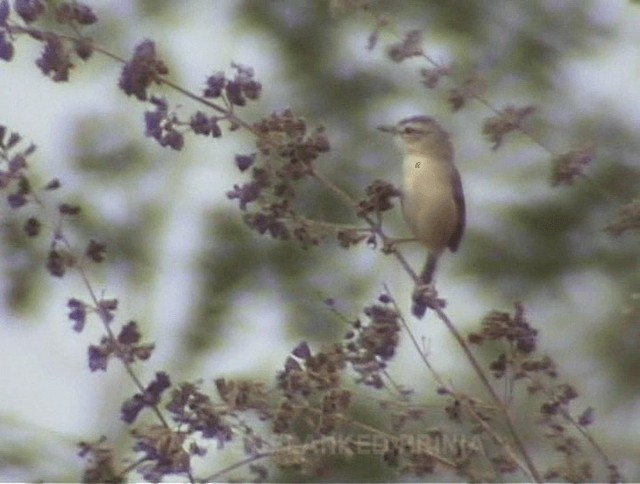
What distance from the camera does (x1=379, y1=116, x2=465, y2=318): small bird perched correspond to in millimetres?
974

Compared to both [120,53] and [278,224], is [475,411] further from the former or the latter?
[120,53]

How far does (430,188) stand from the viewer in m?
0.98

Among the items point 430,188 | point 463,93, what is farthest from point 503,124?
point 430,188

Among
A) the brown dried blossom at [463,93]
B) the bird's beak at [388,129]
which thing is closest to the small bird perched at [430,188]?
the bird's beak at [388,129]

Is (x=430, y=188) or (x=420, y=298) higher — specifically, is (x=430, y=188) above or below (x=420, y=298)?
above

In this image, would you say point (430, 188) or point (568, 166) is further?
point (430, 188)

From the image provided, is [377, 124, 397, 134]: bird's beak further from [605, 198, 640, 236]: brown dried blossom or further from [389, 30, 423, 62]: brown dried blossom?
[605, 198, 640, 236]: brown dried blossom

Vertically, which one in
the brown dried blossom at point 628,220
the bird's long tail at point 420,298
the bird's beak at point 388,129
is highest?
the bird's beak at point 388,129

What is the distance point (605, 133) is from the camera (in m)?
1.13

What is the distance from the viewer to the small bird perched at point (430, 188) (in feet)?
3.19

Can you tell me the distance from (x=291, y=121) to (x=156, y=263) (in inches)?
18.3

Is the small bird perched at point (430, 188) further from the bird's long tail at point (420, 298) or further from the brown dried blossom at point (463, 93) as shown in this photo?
the brown dried blossom at point (463, 93)

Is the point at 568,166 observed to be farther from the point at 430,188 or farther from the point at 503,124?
the point at 430,188

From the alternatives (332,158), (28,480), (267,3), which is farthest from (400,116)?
(28,480)
